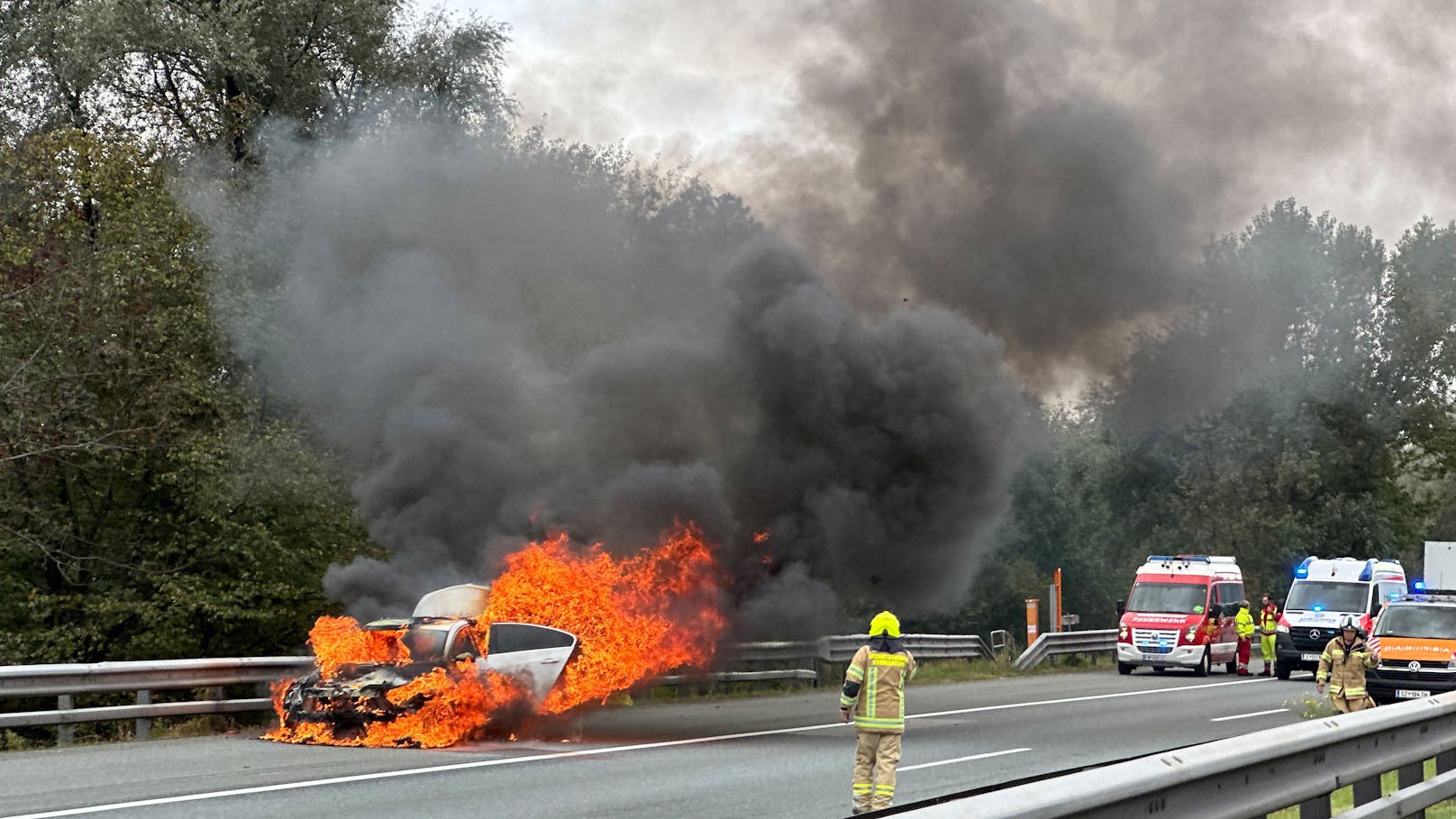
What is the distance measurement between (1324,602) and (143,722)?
24.9m

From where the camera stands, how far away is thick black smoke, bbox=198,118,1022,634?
19625 millimetres

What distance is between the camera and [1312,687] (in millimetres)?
27344

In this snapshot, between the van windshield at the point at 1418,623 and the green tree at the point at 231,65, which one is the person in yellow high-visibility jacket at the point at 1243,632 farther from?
the green tree at the point at 231,65

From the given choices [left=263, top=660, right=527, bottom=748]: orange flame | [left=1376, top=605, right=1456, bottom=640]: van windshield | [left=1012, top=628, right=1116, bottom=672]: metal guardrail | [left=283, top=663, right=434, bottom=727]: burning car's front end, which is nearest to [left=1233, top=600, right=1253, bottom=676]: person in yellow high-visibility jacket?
[left=1012, top=628, right=1116, bottom=672]: metal guardrail

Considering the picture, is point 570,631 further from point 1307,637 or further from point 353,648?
point 1307,637

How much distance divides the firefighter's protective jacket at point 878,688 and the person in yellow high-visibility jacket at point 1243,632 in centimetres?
2442

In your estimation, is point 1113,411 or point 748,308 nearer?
point 748,308

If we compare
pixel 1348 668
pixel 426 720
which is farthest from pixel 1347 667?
pixel 426 720

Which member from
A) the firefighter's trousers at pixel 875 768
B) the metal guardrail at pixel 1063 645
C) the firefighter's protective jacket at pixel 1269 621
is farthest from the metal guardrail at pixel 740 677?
the firefighter's protective jacket at pixel 1269 621

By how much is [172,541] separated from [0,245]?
5.58m

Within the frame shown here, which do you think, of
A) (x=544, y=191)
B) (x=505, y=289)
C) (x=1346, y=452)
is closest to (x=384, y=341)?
(x=505, y=289)

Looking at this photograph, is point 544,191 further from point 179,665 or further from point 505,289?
point 179,665

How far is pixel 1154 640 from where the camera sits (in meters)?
31.5

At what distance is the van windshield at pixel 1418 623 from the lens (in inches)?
894
